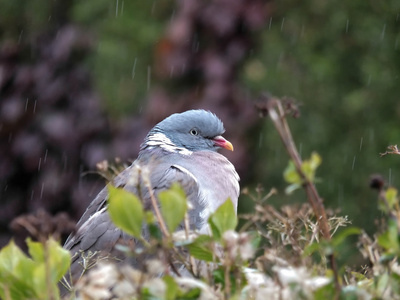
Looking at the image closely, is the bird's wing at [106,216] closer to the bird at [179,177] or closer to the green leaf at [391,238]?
the bird at [179,177]

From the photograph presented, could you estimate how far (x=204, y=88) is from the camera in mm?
5484

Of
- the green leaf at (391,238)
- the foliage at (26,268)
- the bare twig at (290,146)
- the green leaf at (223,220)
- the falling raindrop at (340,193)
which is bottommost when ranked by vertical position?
the falling raindrop at (340,193)

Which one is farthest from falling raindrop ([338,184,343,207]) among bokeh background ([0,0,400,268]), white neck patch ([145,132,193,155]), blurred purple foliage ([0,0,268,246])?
white neck patch ([145,132,193,155])

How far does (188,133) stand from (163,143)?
16cm

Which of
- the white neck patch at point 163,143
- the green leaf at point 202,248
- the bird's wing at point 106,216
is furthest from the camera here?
the white neck patch at point 163,143

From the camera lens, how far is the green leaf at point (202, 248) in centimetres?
144

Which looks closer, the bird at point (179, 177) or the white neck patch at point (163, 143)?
the bird at point (179, 177)

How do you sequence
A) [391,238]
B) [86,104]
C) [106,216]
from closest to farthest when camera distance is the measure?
[391,238], [106,216], [86,104]

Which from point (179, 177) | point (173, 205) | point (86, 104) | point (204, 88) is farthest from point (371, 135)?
point (173, 205)

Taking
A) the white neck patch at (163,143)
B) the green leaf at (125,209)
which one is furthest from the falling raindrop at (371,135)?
the green leaf at (125,209)

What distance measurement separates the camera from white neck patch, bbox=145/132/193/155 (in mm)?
3834

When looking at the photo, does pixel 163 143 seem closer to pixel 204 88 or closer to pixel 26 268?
pixel 204 88

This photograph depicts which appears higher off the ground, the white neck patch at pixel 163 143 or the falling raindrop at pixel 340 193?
the white neck patch at pixel 163 143

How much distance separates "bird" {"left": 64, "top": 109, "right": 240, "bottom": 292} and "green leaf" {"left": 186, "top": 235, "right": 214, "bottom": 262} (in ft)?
4.49
